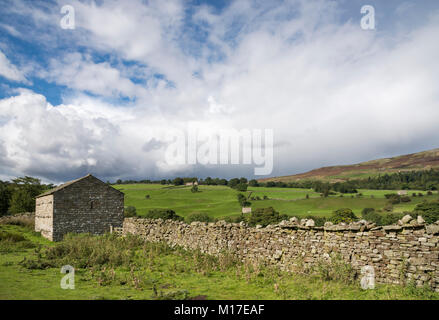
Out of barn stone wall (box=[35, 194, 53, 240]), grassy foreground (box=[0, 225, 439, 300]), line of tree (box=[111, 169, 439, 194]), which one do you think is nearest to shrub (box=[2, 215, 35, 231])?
barn stone wall (box=[35, 194, 53, 240])

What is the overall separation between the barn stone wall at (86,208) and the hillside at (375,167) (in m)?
121

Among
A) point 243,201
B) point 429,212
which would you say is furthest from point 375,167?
point 429,212

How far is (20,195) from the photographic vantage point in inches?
1866

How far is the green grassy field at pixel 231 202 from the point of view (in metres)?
71.9

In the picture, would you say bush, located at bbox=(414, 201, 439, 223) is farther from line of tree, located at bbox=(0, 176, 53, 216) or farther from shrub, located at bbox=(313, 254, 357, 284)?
line of tree, located at bbox=(0, 176, 53, 216)

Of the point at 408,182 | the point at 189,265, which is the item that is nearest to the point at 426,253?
the point at 189,265

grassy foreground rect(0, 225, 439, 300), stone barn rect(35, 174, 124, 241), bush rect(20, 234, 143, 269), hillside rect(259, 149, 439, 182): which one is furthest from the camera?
hillside rect(259, 149, 439, 182)

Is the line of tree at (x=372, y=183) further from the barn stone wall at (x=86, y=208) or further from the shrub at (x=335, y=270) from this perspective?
the shrub at (x=335, y=270)

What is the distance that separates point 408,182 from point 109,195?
113 meters

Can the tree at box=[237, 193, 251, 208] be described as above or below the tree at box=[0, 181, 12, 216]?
below

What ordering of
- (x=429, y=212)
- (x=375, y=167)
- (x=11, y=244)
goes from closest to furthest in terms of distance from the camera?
(x=11, y=244) < (x=429, y=212) < (x=375, y=167)

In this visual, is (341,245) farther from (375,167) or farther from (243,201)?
(375,167)

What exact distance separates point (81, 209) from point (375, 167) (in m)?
156

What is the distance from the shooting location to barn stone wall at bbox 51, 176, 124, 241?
22984mm
